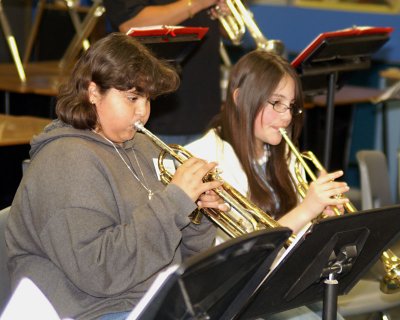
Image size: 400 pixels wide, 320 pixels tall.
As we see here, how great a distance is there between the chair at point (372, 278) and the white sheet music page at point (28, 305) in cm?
137

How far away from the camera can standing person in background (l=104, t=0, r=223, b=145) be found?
3.33m

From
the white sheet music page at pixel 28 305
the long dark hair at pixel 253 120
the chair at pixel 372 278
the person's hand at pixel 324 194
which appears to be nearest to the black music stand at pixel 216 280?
the white sheet music page at pixel 28 305

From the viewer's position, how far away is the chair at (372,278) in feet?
9.64

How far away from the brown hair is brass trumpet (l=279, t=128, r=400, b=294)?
2.23ft

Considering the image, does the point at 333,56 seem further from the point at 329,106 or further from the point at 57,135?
the point at 57,135

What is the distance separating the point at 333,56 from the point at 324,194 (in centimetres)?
123

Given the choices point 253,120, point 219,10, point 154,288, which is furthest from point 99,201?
point 219,10

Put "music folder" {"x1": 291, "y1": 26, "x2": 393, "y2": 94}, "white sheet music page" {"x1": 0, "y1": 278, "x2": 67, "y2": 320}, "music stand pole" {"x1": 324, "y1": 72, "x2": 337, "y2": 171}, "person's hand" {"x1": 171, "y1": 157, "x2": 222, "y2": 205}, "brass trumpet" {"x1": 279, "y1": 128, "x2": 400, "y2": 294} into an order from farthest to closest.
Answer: "music stand pole" {"x1": 324, "y1": 72, "x2": 337, "y2": 171} < "music folder" {"x1": 291, "y1": 26, "x2": 393, "y2": 94} < "brass trumpet" {"x1": 279, "y1": 128, "x2": 400, "y2": 294} < "person's hand" {"x1": 171, "y1": 157, "x2": 222, "y2": 205} < "white sheet music page" {"x1": 0, "y1": 278, "x2": 67, "y2": 320}

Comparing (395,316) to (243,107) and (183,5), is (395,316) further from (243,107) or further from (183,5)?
(183,5)

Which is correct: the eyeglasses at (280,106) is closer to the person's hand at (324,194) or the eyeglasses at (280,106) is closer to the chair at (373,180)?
the person's hand at (324,194)

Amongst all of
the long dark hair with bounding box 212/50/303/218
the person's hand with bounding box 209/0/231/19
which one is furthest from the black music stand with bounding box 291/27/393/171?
the long dark hair with bounding box 212/50/303/218

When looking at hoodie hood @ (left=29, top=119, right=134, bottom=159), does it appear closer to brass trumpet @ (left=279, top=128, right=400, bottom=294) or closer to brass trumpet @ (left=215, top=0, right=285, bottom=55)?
brass trumpet @ (left=279, top=128, right=400, bottom=294)

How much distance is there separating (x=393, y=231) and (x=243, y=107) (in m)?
0.79

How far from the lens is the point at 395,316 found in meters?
3.45
